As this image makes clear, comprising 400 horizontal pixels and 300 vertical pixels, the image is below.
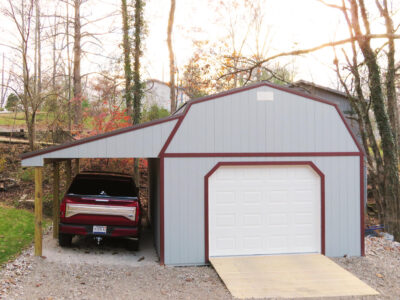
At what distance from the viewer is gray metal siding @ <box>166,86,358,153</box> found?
879cm

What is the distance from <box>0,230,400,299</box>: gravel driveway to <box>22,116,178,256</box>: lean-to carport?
35.1 inches

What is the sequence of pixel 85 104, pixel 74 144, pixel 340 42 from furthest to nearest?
pixel 85 104 → pixel 340 42 → pixel 74 144

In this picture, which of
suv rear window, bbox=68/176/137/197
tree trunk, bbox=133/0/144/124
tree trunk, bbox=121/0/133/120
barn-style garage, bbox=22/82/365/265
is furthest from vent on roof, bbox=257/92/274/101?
tree trunk, bbox=121/0/133/120

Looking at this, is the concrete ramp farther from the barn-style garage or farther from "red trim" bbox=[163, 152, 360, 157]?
"red trim" bbox=[163, 152, 360, 157]

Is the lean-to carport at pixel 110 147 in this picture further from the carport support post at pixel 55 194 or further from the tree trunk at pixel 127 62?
the tree trunk at pixel 127 62

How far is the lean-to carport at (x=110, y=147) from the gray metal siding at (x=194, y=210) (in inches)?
21.4

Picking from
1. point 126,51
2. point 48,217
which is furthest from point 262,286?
point 126,51

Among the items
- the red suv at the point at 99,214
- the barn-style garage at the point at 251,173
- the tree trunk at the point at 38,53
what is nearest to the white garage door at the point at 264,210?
the barn-style garage at the point at 251,173

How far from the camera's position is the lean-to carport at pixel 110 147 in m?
8.37

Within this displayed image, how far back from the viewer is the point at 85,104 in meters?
24.9

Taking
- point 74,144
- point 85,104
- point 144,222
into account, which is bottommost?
point 144,222

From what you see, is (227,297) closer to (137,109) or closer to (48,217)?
(48,217)

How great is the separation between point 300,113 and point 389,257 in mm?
4079

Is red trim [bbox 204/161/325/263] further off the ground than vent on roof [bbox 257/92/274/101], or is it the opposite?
vent on roof [bbox 257/92/274/101]
